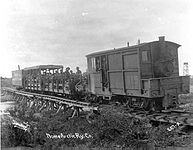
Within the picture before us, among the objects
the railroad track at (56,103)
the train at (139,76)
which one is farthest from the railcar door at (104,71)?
the railroad track at (56,103)

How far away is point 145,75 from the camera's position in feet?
34.0

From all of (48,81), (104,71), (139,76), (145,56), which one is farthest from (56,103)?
(145,56)

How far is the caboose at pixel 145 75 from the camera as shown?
989cm

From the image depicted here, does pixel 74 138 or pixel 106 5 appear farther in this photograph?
pixel 106 5

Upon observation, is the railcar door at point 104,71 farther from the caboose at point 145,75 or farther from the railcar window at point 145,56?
the railcar window at point 145,56

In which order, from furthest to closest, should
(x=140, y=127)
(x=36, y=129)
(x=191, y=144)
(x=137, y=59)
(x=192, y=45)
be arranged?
1. (x=137, y=59)
2. (x=36, y=129)
3. (x=140, y=127)
4. (x=192, y=45)
5. (x=191, y=144)

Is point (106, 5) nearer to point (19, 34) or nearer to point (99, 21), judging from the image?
point (99, 21)

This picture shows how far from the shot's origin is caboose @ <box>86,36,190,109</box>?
9.89m

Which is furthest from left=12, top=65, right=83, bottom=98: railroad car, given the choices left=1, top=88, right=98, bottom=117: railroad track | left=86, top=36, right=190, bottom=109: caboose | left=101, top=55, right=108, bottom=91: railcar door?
left=86, top=36, right=190, bottom=109: caboose

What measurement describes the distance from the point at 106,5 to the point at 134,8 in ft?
3.13

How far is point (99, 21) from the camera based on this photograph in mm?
7957

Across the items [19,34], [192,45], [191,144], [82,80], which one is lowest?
[191,144]

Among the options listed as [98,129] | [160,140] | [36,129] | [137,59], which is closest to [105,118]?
[98,129]

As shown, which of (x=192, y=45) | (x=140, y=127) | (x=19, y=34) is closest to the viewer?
(x=192, y=45)
